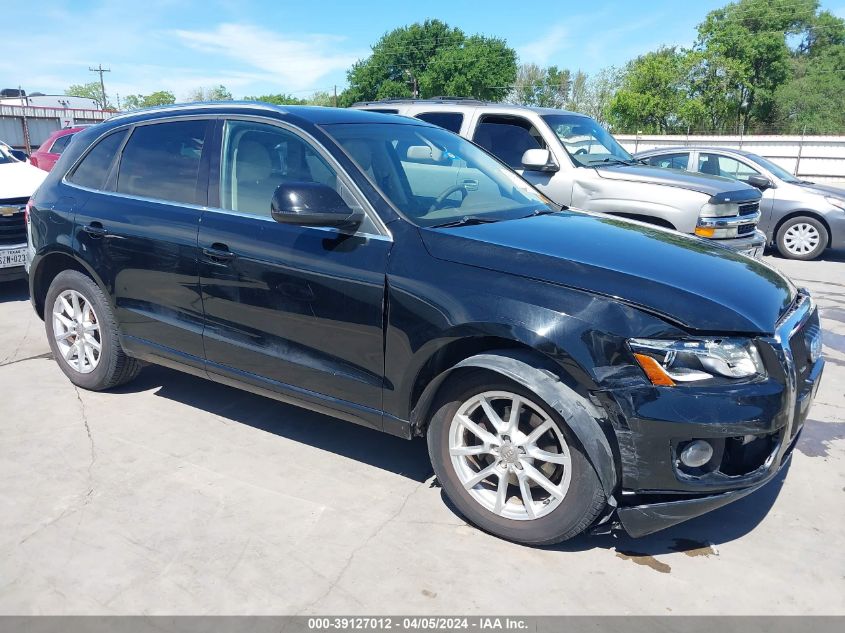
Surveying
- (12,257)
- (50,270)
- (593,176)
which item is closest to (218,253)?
(50,270)

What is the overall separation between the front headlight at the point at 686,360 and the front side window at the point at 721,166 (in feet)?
29.9

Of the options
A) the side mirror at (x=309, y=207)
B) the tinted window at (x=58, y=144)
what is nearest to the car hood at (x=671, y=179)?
the side mirror at (x=309, y=207)

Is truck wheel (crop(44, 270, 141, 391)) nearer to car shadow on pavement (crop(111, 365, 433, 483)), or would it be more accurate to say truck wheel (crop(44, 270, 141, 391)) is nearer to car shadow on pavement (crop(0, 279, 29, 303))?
car shadow on pavement (crop(111, 365, 433, 483))

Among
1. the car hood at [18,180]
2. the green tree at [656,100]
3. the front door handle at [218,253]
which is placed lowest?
the front door handle at [218,253]

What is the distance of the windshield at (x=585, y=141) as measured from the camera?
7523 mm

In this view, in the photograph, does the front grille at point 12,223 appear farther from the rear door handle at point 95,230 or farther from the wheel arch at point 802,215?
the wheel arch at point 802,215

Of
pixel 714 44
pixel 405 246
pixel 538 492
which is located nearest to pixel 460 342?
pixel 405 246

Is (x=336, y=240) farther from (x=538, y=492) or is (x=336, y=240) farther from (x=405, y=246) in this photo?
(x=538, y=492)

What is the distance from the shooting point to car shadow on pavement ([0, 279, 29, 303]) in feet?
24.3

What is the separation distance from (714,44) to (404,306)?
60.4 meters

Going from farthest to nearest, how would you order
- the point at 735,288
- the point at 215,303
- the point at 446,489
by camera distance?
the point at 215,303 < the point at 446,489 < the point at 735,288

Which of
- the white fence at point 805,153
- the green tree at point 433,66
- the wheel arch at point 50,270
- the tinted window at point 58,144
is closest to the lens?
the wheel arch at point 50,270

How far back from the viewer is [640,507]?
9.02ft

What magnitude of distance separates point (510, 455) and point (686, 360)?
837 millimetres
